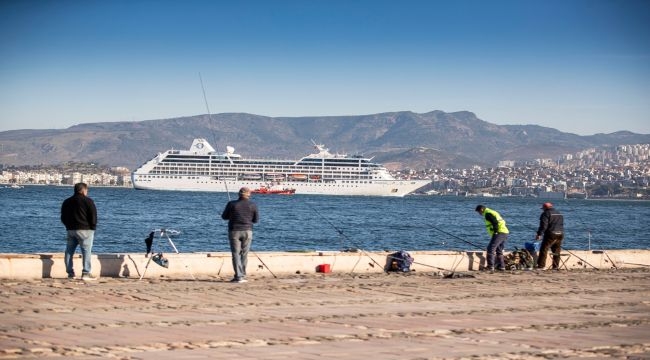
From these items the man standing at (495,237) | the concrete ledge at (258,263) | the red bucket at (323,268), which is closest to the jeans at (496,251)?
the man standing at (495,237)

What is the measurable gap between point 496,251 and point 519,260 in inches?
28.1

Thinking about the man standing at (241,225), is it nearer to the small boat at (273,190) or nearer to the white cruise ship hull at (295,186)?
the white cruise ship hull at (295,186)

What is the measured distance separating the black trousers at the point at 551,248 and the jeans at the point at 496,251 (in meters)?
0.89

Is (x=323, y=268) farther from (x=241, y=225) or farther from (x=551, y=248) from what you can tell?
(x=551, y=248)

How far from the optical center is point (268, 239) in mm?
46312

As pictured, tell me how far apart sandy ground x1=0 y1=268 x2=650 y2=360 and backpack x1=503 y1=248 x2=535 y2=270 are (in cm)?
289

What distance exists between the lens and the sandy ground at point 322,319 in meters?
9.37

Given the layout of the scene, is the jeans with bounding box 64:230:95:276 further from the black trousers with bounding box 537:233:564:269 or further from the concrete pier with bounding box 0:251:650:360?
the black trousers with bounding box 537:233:564:269

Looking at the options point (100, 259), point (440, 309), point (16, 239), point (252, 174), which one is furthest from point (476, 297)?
point (252, 174)

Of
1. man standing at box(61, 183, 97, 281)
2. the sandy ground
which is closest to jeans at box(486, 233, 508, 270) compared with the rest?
the sandy ground

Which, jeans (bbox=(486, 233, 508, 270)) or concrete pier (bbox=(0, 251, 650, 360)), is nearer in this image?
concrete pier (bbox=(0, 251, 650, 360))

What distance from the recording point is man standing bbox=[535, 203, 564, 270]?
19031 millimetres

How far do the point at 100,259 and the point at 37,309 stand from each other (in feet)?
13.7

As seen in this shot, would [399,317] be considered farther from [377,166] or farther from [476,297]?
[377,166]
